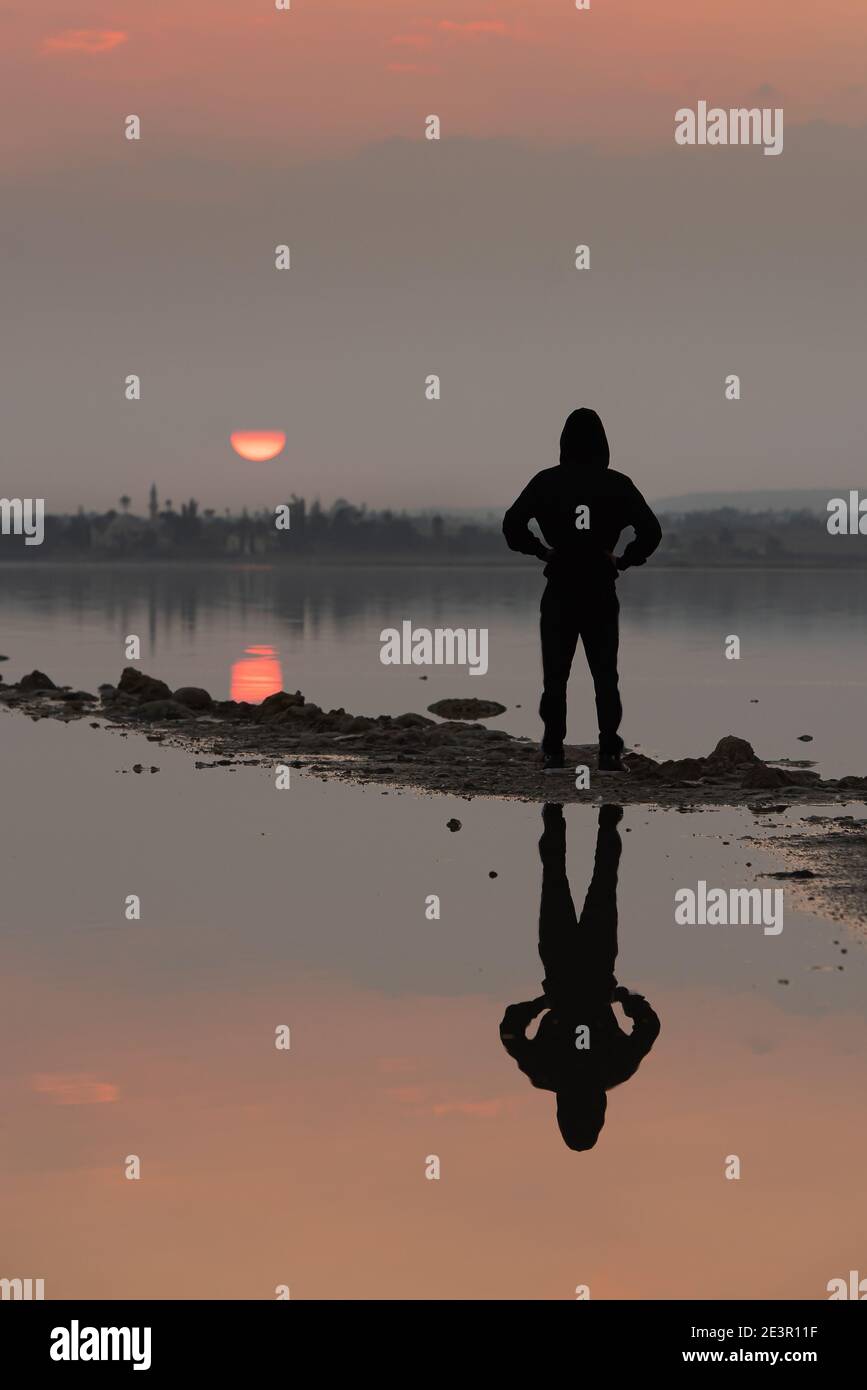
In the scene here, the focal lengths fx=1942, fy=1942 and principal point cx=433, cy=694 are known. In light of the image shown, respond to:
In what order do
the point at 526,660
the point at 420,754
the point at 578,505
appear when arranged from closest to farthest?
1. the point at 578,505
2. the point at 420,754
3. the point at 526,660

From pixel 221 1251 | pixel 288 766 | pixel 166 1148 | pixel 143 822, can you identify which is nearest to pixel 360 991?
pixel 166 1148

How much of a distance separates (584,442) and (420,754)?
3406 mm

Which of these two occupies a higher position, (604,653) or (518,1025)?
(604,653)

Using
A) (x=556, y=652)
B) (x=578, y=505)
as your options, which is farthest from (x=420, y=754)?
(x=578, y=505)

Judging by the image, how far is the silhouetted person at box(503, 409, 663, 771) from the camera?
14.9 metres

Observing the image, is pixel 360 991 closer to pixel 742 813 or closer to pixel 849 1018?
pixel 849 1018

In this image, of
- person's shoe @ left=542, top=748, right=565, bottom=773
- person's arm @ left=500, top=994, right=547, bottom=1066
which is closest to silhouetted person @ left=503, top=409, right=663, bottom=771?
person's shoe @ left=542, top=748, right=565, bottom=773

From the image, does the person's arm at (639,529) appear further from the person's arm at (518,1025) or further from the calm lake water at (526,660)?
the person's arm at (518,1025)

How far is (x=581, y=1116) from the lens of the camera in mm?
6555

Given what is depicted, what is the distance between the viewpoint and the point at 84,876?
36.6ft

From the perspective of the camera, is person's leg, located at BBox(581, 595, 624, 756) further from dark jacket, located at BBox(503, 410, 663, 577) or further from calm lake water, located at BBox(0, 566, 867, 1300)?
calm lake water, located at BBox(0, 566, 867, 1300)

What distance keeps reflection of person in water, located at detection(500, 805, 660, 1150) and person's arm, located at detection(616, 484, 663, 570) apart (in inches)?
193

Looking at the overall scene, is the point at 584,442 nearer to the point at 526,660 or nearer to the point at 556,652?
the point at 556,652

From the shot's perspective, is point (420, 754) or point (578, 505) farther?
point (420, 754)
